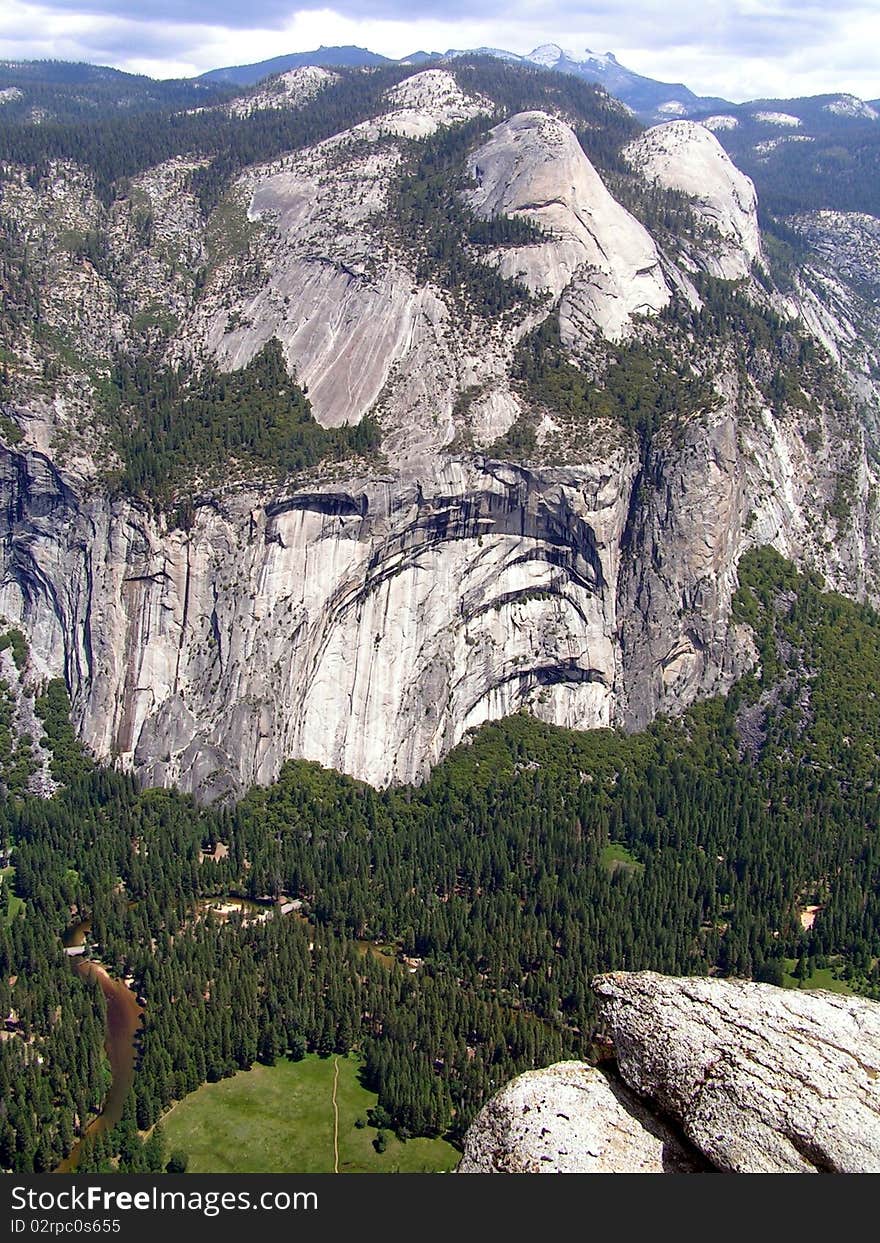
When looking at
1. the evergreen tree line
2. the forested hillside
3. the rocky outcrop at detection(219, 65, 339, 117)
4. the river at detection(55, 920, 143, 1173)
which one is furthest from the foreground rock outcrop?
the rocky outcrop at detection(219, 65, 339, 117)

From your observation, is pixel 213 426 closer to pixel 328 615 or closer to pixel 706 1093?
pixel 328 615

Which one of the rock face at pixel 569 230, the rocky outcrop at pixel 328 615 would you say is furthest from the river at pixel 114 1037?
the rock face at pixel 569 230

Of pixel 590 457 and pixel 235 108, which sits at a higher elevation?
pixel 235 108

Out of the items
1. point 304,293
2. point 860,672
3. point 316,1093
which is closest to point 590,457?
point 860,672

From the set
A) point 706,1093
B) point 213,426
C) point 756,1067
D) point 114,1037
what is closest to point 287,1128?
point 114,1037

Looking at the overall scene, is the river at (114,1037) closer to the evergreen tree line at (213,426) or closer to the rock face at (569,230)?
the evergreen tree line at (213,426)

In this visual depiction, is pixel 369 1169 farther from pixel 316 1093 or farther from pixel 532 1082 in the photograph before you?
pixel 532 1082
